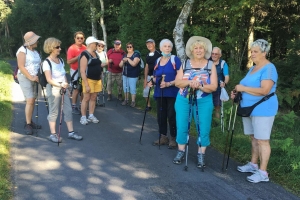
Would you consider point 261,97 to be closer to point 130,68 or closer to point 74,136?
point 74,136

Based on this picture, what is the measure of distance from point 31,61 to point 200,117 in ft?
11.1

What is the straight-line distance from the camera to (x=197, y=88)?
4.69 meters

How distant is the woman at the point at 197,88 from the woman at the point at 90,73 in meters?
2.67

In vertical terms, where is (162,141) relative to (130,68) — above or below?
below

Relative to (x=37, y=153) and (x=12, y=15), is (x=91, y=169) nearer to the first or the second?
(x=37, y=153)

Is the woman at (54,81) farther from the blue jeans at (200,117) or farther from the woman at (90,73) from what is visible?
the blue jeans at (200,117)

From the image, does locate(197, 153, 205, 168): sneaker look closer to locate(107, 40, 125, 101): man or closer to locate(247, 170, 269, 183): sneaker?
locate(247, 170, 269, 183): sneaker

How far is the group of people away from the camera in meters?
4.34

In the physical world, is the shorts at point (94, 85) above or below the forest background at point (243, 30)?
below

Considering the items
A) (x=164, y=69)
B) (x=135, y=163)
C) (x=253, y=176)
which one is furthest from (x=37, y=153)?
(x=253, y=176)

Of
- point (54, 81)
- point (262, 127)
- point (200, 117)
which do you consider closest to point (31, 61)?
point (54, 81)

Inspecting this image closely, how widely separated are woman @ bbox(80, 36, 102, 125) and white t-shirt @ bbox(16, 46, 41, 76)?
0.99 m

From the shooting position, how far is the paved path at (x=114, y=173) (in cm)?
398

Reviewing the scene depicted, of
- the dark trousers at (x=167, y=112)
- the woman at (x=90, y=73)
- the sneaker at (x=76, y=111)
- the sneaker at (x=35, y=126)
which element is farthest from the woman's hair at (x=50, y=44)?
the sneaker at (x=76, y=111)
